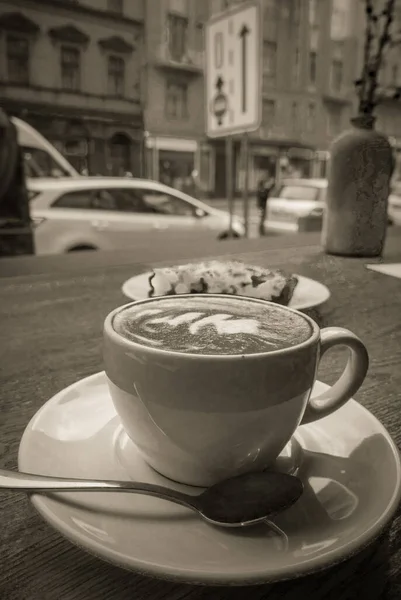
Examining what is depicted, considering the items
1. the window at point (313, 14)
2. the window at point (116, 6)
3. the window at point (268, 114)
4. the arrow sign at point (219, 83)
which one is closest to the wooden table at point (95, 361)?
the arrow sign at point (219, 83)

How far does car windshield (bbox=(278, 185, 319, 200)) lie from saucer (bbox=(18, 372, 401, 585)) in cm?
588

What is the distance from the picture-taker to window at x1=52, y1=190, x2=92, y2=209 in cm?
382

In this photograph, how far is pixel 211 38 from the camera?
9.59ft

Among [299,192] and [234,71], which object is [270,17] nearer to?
[299,192]

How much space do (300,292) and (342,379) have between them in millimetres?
459

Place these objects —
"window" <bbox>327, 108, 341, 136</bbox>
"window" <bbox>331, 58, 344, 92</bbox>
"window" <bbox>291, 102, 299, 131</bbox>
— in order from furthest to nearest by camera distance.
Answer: "window" <bbox>327, 108, 341, 136</bbox>
"window" <bbox>331, 58, 344, 92</bbox>
"window" <bbox>291, 102, 299, 131</bbox>

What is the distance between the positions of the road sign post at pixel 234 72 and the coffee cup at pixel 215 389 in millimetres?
2254

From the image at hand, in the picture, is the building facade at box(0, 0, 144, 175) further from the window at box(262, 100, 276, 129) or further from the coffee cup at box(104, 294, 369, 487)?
the coffee cup at box(104, 294, 369, 487)

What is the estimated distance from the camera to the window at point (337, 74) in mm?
14477

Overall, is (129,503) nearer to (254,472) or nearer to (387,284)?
(254,472)

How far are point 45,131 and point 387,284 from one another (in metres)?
10.3

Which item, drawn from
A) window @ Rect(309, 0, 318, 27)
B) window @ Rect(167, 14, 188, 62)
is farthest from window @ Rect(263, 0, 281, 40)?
window @ Rect(167, 14, 188, 62)

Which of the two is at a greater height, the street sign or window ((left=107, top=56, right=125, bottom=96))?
window ((left=107, top=56, right=125, bottom=96))

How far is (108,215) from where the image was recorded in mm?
4039
